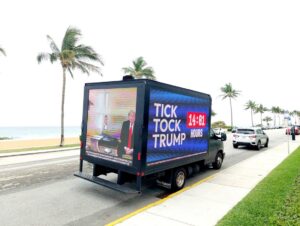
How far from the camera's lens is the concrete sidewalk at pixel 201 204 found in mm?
5066

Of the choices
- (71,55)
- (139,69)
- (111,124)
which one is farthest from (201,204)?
(139,69)

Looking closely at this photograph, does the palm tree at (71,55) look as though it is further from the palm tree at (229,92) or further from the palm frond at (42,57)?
the palm tree at (229,92)

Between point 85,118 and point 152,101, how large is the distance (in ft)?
8.23

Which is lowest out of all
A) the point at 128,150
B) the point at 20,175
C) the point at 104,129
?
the point at 20,175

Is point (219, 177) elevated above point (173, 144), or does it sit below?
below

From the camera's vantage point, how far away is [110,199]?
6.46 metres

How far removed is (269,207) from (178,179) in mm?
2713

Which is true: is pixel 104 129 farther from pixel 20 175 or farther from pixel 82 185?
pixel 20 175

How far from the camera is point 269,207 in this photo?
5531mm

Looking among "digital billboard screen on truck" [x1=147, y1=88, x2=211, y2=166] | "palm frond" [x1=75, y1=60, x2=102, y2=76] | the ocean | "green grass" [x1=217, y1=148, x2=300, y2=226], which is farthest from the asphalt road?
the ocean

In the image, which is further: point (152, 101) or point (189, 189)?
point (189, 189)

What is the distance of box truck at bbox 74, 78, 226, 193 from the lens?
591cm

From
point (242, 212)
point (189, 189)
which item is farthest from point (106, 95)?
point (242, 212)

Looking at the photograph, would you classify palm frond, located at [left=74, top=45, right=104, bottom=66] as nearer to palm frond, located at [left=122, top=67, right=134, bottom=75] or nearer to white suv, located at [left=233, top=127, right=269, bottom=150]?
palm frond, located at [left=122, top=67, right=134, bottom=75]
